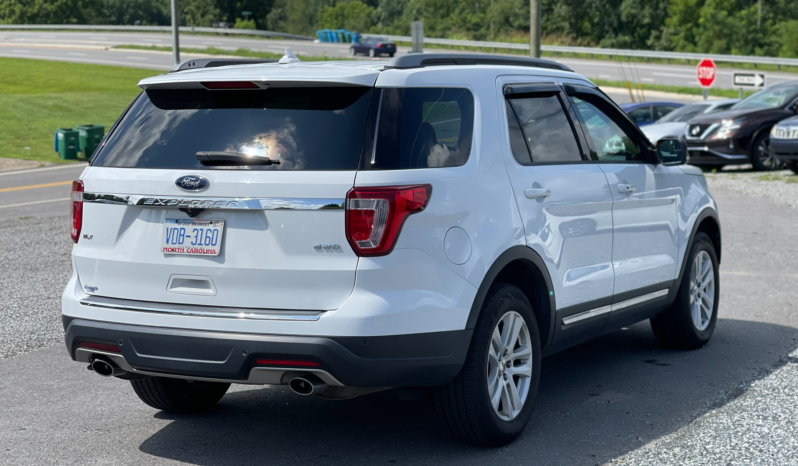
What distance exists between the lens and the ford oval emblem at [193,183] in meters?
4.33

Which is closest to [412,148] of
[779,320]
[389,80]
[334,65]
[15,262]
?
[389,80]

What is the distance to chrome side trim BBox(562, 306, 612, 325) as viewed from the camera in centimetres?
538

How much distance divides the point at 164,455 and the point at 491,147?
2168mm

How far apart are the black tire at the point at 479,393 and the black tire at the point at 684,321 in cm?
229

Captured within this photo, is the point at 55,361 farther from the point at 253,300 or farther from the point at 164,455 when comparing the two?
the point at 253,300

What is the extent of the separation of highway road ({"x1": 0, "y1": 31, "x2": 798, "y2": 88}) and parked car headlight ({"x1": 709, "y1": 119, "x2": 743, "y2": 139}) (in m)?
22.5

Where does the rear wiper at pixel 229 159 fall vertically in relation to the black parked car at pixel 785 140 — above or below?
above

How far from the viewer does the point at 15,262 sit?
35.0 feet

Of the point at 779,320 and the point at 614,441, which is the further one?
the point at 779,320

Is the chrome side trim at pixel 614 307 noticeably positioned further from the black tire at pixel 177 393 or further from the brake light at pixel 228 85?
the brake light at pixel 228 85

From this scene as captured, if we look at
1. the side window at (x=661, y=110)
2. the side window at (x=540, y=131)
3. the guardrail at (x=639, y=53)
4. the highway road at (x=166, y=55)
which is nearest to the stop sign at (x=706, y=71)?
the side window at (x=661, y=110)

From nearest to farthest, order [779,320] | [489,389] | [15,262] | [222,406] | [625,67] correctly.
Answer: [489,389] < [222,406] < [779,320] < [15,262] < [625,67]

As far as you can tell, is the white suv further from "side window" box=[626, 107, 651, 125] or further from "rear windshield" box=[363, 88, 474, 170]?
"side window" box=[626, 107, 651, 125]

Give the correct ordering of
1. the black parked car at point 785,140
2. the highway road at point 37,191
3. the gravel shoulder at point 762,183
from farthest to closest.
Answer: the black parked car at point 785,140
the gravel shoulder at point 762,183
the highway road at point 37,191
